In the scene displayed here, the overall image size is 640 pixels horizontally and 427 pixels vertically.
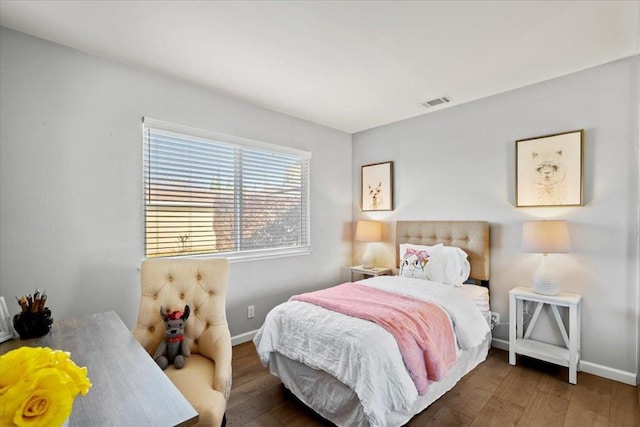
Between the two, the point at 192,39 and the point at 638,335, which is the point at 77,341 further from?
the point at 638,335

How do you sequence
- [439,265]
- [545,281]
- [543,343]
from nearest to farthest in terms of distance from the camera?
[545,281] < [543,343] < [439,265]

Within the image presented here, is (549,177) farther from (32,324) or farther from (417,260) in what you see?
(32,324)

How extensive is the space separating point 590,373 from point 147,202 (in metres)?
3.98

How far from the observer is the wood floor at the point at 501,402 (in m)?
1.98

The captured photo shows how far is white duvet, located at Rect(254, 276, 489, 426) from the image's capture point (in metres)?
1.65

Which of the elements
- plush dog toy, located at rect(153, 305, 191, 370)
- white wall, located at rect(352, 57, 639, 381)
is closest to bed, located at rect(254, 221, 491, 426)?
plush dog toy, located at rect(153, 305, 191, 370)

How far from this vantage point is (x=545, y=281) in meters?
2.57

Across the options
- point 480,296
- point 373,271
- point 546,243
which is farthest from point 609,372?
point 373,271

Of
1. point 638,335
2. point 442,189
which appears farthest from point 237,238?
point 638,335

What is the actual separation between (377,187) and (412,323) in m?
2.39

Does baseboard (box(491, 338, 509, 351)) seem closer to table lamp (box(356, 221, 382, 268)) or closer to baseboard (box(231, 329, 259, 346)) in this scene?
table lamp (box(356, 221, 382, 268))

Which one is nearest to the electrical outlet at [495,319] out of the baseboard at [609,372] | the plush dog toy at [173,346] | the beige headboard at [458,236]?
the beige headboard at [458,236]

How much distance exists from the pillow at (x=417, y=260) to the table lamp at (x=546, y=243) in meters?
0.79

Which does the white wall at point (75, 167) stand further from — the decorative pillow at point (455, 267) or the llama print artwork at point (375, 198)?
the decorative pillow at point (455, 267)
